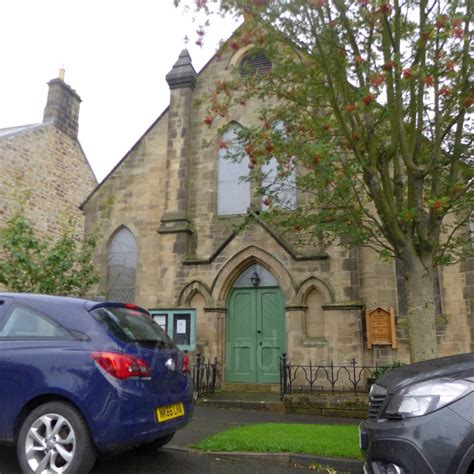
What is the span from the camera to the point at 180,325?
38.5 ft

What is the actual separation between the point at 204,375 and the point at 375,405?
860 centimetres

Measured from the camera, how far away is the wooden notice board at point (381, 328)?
11422 millimetres

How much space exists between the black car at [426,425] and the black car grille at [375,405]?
0.09 metres

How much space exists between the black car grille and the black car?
0.30 feet

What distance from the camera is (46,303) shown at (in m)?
4.57

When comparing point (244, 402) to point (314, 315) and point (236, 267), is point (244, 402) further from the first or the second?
point (236, 267)

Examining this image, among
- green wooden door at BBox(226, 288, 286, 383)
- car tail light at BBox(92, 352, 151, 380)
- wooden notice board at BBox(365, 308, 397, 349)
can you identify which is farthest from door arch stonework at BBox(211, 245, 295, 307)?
car tail light at BBox(92, 352, 151, 380)

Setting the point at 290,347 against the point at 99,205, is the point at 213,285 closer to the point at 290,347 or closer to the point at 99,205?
the point at 290,347

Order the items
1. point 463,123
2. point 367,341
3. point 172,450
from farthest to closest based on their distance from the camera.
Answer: point 367,341, point 463,123, point 172,450

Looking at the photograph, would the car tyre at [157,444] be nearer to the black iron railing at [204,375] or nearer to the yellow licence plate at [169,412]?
the yellow licence plate at [169,412]

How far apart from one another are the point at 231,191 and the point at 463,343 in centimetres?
744

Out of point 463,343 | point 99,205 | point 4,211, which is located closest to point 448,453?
point 463,343

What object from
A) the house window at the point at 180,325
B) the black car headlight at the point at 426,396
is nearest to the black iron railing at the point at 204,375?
the house window at the point at 180,325

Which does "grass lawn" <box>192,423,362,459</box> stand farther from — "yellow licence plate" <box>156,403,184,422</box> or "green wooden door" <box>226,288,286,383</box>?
"green wooden door" <box>226,288,286,383</box>
